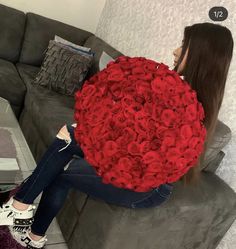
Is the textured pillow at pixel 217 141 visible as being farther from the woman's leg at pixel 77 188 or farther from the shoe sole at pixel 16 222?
the shoe sole at pixel 16 222

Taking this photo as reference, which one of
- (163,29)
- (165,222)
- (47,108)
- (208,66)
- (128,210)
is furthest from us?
(163,29)

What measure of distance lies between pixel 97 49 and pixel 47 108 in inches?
39.5

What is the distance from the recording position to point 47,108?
2.34 m

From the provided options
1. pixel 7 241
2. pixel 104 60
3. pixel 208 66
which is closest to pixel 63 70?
pixel 104 60

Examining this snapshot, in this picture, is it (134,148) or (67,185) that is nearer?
(134,148)

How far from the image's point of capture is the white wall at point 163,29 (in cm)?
209

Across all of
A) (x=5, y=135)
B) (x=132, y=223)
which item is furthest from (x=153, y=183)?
(x=5, y=135)

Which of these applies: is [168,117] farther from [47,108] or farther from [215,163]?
[47,108]

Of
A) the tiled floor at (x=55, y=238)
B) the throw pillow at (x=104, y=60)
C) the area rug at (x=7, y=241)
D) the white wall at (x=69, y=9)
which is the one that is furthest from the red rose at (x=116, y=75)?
the white wall at (x=69, y=9)

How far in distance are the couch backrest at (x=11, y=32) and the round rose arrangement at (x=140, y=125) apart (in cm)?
223

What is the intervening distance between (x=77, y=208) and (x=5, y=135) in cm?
57

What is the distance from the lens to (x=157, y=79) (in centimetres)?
106

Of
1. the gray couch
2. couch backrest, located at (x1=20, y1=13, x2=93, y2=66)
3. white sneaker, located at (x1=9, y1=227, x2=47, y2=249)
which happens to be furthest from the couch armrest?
couch backrest, located at (x1=20, y1=13, x2=93, y2=66)

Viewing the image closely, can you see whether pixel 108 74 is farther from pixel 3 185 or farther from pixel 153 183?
pixel 3 185
